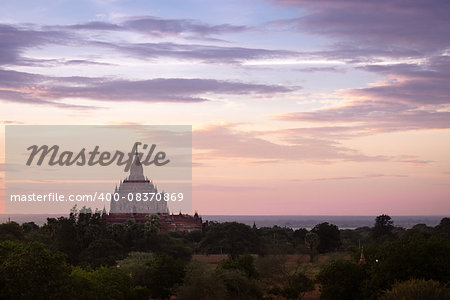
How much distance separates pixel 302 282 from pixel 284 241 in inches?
2049

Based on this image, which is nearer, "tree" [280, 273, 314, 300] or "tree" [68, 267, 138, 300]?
"tree" [68, 267, 138, 300]

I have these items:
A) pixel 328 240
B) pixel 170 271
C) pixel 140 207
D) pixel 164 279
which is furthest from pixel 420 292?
pixel 140 207

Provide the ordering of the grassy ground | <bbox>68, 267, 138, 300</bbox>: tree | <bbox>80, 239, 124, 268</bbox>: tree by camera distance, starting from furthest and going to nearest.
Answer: <bbox>80, 239, 124, 268</bbox>: tree < the grassy ground < <bbox>68, 267, 138, 300</bbox>: tree

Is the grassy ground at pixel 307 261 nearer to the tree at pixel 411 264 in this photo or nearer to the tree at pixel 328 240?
the tree at pixel 328 240

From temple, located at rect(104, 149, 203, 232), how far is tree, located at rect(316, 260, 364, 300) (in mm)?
79378

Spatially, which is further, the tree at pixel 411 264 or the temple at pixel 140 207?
the temple at pixel 140 207

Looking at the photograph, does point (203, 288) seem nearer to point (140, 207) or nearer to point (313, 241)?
point (313, 241)

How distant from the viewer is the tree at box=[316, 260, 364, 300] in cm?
5044

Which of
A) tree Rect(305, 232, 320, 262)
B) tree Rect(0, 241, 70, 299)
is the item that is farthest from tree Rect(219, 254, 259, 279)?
tree Rect(305, 232, 320, 262)

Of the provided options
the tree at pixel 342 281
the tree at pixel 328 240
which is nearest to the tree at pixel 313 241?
the tree at pixel 328 240

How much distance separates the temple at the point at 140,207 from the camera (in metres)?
134

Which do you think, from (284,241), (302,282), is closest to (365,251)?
(302,282)

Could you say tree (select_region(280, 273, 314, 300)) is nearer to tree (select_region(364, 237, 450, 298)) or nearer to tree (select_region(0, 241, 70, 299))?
tree (select_region(364, 237, 450, 298))

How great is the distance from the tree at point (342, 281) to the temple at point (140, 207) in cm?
7938
